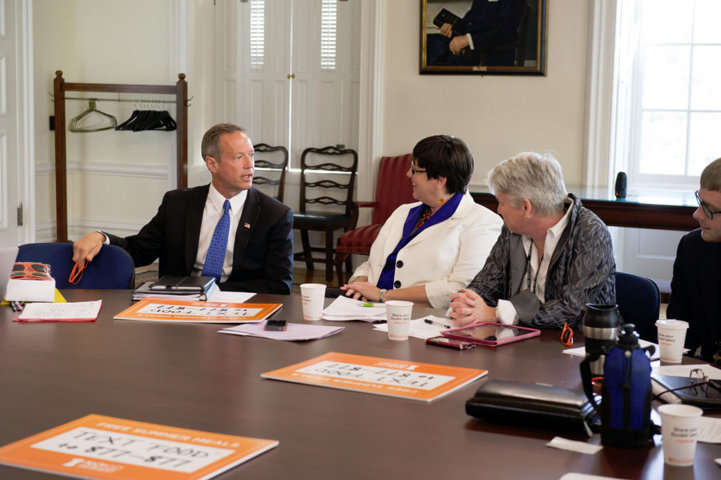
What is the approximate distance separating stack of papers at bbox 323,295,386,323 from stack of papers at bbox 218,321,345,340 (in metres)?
0.13

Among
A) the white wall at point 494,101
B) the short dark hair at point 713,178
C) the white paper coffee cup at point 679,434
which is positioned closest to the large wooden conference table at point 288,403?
the white paper coffee cup at point 679,434

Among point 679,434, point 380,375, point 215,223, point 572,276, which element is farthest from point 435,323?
point 215,223

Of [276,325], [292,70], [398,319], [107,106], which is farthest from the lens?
→ [107,106]

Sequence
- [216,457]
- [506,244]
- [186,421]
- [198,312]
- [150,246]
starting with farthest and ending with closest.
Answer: [150,246], [506,244], [198,312], [186,421], [216,457]

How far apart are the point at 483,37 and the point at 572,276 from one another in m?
4.00

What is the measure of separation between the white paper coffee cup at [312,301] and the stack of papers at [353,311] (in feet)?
0.12

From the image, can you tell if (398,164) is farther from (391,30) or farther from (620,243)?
(620,243)

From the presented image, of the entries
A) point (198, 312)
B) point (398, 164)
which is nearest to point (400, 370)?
point (198, 312)

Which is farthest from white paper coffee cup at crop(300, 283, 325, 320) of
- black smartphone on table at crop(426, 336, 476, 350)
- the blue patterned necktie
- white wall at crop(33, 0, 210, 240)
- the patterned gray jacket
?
white wall at crop(33, 0, 210, 240)

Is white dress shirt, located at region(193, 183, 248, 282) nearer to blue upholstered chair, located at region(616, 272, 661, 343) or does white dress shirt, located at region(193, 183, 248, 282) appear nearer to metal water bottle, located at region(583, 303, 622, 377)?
blue upholstered chair, located at region(616, 272, 661, 343)

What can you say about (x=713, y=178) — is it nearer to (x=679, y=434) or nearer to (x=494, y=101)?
(x=679, y=434)

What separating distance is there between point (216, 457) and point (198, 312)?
51.8 inches

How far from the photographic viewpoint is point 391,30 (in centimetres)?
689

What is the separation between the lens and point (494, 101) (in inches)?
261
